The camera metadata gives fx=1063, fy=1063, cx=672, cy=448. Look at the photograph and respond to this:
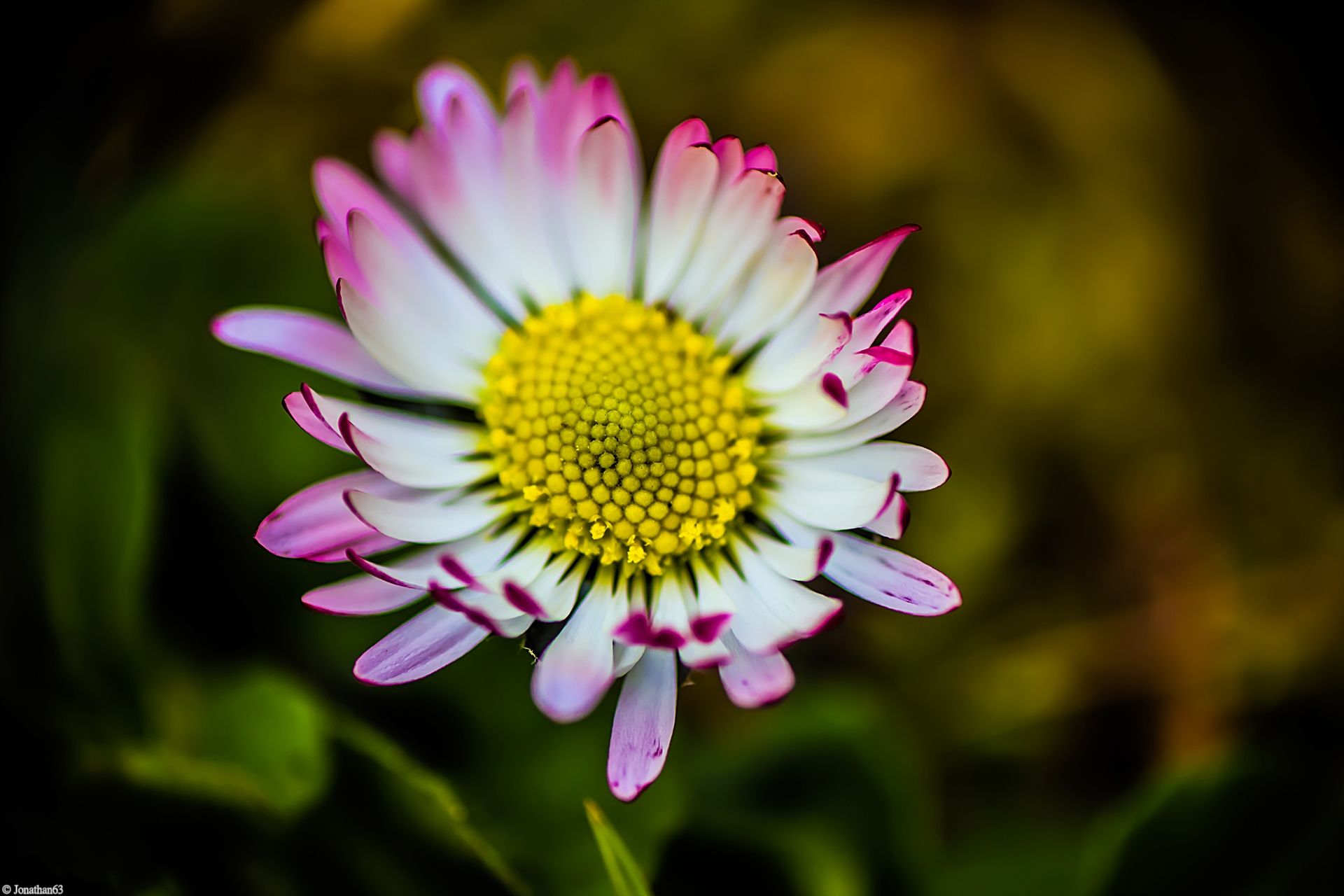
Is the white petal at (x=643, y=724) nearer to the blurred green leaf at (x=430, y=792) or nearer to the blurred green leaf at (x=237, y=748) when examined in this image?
the blurred green leaf at (x=430, y=792)

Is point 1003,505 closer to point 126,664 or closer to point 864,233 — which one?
point 864,233

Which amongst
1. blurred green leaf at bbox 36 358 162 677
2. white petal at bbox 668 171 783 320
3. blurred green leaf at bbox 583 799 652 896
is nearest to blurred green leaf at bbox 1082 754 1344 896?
blurred green leaf at bbox 583 799 652 896

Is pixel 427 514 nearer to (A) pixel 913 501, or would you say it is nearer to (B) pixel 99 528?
(B) pixel 99 528

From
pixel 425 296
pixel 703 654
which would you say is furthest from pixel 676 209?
pixel 703 654

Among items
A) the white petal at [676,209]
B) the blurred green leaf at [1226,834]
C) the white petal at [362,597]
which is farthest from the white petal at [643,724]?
the blurred green leaf at [1226,834]

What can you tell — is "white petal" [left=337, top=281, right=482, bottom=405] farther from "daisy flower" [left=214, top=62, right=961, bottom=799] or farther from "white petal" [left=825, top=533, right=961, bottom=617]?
"white petal" [left=825, top=533, right=961, bottom=617]

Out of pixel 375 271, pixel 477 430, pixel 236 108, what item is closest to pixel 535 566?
pixel 477 430
